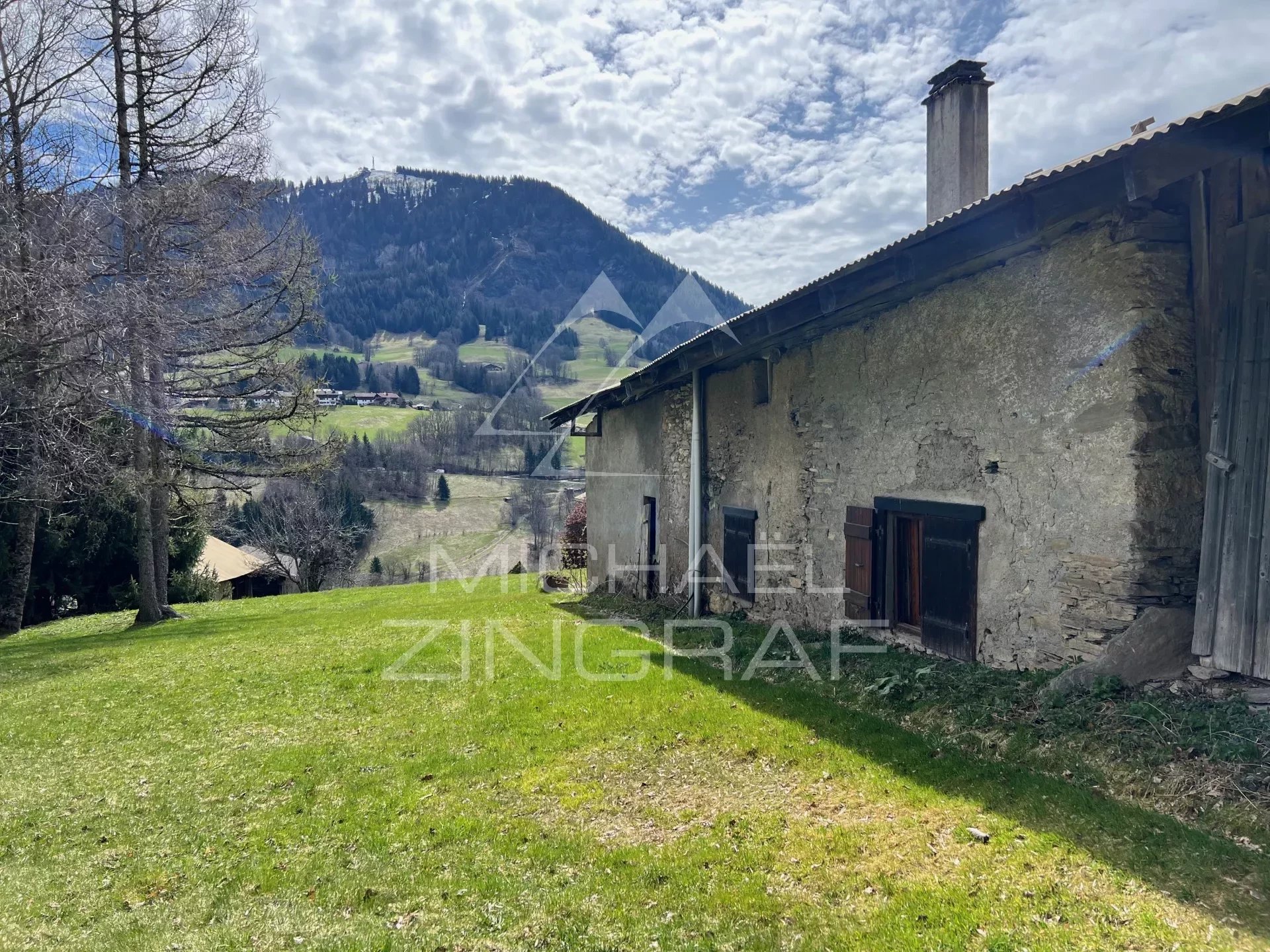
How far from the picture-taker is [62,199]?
9609 millimetres

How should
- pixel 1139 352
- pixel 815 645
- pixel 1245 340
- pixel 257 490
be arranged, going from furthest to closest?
pixel 257 490
pixel 815 645
pixel 1139 352
pixel 1245 340

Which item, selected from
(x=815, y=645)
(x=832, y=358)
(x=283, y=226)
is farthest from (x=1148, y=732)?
(x=283, y=226)

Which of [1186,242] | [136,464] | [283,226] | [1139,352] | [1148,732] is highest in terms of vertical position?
[283,226]

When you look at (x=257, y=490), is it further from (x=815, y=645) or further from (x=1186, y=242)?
(x=1186, y=242)

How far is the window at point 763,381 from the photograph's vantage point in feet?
31.7

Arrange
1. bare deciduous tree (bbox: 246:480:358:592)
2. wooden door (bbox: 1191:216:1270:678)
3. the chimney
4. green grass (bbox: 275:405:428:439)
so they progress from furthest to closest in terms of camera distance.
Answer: green grass (bbox: 275:405:428:439) < bare deciduous tree (bbox: 246:480:358:592) < the chimney < wooden door (bbox: 1191:216:1270:678)

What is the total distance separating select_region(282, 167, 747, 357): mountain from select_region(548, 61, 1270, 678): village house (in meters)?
88.4

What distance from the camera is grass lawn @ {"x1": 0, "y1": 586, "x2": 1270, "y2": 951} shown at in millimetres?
3137

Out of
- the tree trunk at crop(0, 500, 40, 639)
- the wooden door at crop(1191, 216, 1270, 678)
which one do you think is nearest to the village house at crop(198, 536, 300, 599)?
the tree trunk at crop(0, 500, 40, 639)

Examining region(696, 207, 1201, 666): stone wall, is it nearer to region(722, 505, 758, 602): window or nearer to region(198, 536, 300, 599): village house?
region(722, 505, 758, 602): window

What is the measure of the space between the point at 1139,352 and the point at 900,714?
10.8 feet

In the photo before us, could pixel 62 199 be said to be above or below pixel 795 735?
above

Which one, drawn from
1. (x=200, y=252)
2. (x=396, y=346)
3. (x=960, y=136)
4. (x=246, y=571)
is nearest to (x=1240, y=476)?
(x=960, y=136)

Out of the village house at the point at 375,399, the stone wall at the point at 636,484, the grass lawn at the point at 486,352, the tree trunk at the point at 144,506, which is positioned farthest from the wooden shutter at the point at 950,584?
the grass lawn at the point at 486,352
